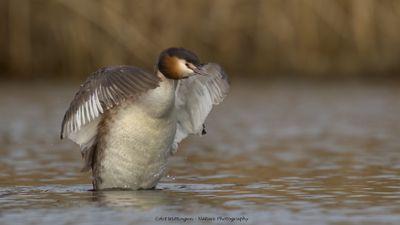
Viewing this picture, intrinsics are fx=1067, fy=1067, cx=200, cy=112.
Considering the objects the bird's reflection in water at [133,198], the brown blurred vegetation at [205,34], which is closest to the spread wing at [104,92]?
the bird's reflection in water at [133,198]

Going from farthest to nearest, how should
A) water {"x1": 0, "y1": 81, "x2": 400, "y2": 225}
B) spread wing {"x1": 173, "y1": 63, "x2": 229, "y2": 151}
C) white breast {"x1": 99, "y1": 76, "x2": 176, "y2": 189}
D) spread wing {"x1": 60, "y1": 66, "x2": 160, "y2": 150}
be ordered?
spread wing {"x1": 173, "y1": 63, "x2": 229, "y2": 151} < white breast {"x1": 99, "y1": 76, "x2": 176, "y2": 189} < spread wing {"x1": 60, "y1": 66, "x2": 160, "y2": 150} < water {"x1": 0, "y1": 81, "x2": 400, "y2": 225}

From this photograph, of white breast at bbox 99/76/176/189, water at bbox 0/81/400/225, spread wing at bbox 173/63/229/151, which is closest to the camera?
water at bbox 0/81/400/225

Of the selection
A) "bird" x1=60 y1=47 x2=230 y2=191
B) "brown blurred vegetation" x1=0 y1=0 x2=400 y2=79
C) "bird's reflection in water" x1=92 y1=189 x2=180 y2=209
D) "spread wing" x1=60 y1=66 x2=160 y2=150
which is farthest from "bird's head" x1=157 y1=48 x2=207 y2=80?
"brown blurred vegetation" x1=0 y1=0 x2=400 y2=79

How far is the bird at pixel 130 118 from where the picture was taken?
8.12 m

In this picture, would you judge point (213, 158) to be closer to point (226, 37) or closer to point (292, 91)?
point (292, 91)

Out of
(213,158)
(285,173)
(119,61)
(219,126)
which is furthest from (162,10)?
(285,173)

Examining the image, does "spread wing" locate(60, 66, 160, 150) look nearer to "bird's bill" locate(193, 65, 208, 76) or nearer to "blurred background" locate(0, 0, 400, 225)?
"bird's bill" locate(193, 65, 208, 76)

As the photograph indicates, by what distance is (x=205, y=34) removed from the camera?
20.7 m

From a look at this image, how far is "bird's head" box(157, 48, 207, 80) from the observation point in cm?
812

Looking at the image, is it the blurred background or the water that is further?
the blurred background

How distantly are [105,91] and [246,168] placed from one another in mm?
2536

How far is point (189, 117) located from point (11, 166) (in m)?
2.49

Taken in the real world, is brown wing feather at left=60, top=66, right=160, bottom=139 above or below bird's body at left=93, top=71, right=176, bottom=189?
above

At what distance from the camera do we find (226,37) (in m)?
20.7
